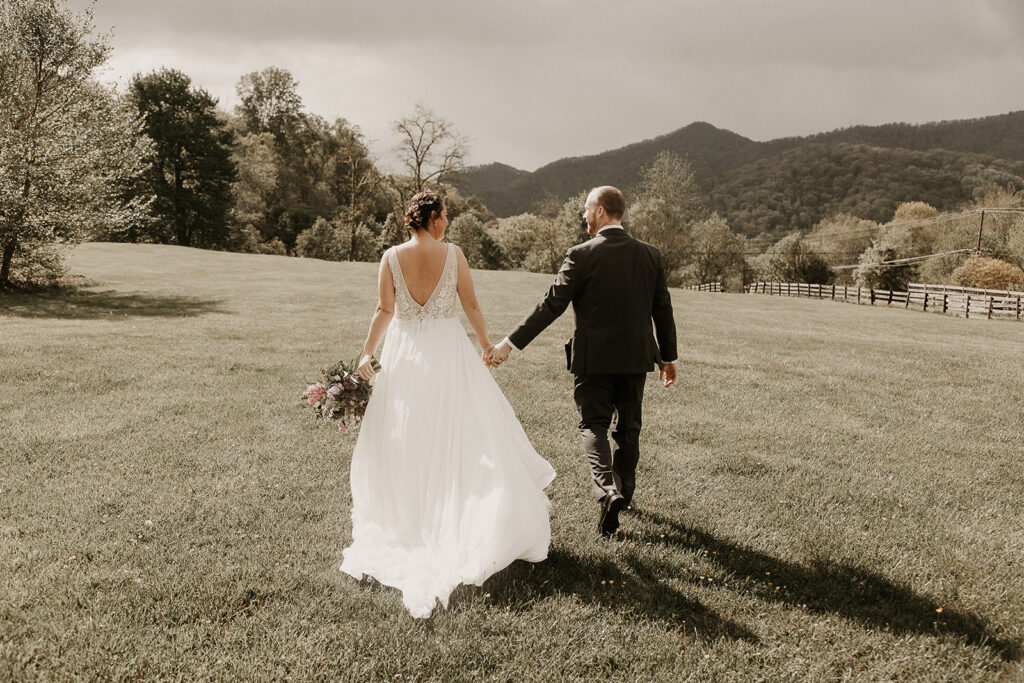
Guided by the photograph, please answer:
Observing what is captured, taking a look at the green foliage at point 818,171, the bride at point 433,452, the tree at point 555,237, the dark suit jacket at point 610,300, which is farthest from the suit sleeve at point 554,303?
the green foliage at point 818,171

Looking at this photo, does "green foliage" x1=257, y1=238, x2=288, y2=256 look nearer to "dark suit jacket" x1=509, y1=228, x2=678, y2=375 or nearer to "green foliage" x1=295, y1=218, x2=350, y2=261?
"green foliage" x1=295, y1=218, x2=350, y2=261

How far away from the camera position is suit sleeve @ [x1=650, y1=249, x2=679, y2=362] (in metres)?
5.07

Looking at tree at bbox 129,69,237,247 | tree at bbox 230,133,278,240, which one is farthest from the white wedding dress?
tree at bbox 230,133,278,240

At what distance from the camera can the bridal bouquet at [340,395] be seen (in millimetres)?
4602

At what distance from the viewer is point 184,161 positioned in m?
47.0

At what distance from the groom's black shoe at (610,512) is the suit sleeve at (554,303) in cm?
145

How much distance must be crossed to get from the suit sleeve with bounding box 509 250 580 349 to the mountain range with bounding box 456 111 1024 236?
84683mm

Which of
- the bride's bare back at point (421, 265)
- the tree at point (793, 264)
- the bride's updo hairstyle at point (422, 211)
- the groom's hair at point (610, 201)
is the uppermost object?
the tree at point (793, 264)

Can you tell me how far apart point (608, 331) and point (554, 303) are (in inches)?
20.4

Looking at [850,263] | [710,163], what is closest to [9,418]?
[850,263]

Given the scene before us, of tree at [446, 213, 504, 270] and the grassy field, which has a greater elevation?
Answer: tree at [446, 213, 504, 270]

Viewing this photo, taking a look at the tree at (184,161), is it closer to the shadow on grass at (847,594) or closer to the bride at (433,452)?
the bride at (433,452)

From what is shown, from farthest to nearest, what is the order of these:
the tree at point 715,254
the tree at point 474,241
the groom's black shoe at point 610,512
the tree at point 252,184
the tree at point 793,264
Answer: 1. the tree at point 715,254
2. the tree at point 793,264
3. the tree at point 474,241
4. the tree at point 252,184
5. the groom's black shoe at point 610,512

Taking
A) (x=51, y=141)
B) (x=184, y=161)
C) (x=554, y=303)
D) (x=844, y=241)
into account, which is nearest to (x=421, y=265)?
(x=554, y=303)
